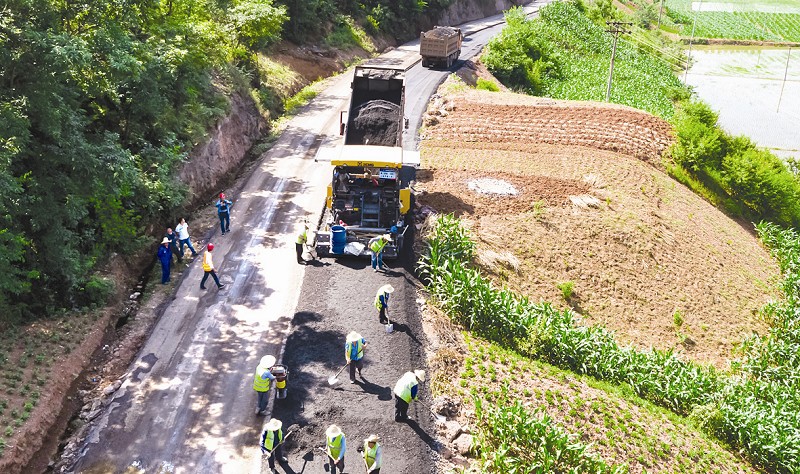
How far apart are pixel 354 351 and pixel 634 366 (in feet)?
29.6

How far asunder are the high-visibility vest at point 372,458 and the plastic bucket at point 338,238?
8.92 metres

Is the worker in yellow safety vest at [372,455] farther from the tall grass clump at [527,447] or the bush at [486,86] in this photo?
the bush at [486,86]

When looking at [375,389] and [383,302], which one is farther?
[383,302]

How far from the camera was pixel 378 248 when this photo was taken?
19.3 m

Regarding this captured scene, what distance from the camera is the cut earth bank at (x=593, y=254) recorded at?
1606 centimetres

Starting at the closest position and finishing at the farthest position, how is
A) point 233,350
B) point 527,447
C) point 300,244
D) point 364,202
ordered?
point 527,447 < point 233,350 < point 300,244 < point 364,202

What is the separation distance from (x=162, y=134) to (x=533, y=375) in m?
15.3

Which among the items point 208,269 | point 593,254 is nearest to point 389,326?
point 208,269

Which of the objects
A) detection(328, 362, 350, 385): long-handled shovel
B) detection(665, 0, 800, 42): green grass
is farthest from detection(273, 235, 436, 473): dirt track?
detection(665, 0, 800, 42): green grass

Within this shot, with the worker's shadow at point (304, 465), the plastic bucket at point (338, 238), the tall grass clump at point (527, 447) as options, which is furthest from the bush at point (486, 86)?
the worker's shadow at point (304, 465)

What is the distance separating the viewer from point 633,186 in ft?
95.8

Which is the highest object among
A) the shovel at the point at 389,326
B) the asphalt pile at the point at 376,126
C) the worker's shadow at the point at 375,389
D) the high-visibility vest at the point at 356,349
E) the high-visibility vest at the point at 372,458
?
the asphalt pile at the point at 376,126

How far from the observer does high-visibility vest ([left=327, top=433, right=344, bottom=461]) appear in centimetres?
1184

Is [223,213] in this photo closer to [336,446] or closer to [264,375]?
[264,375]
